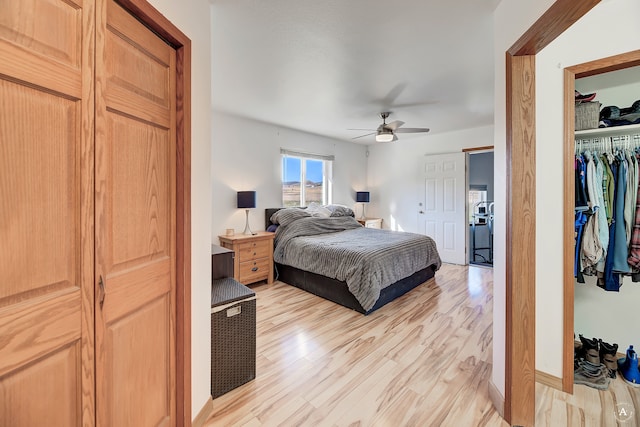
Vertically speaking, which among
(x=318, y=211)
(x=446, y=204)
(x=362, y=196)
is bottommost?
(x=318, y=211)

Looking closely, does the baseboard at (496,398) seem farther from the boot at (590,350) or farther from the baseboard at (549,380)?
the boot at (590,350)

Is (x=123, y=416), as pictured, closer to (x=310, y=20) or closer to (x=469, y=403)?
(x=469, y=403)

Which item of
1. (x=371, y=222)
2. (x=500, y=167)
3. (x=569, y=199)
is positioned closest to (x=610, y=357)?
(x=569, y=199)

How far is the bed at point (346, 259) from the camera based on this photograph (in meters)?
2.86

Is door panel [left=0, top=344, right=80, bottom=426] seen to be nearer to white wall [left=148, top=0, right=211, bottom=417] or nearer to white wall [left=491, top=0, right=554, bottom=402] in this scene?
white wall [left=148, top=0, right=211, bottom=417]

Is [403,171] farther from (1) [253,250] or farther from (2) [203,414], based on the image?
(2) [203,414]

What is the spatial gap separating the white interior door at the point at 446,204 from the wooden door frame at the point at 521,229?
12.2 feet

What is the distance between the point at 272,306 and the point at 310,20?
271 cm

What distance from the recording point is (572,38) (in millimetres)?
1683

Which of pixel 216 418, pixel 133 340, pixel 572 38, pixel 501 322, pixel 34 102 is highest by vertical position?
pixel 572 38

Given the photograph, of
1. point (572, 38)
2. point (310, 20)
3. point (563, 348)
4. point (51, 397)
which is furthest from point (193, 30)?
point (563, 348)

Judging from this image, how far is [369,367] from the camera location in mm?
1987

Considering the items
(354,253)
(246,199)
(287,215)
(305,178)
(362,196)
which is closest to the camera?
(354,253)

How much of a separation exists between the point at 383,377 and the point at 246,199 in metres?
2.84
